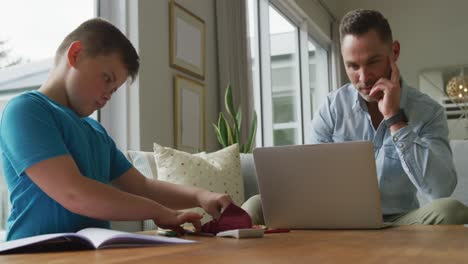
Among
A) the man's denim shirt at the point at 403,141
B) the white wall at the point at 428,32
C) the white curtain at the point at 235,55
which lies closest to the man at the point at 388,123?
the man's denim shirt at the point at 403,141

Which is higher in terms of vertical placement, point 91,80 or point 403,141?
point 91,80

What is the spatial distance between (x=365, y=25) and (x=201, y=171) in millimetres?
979

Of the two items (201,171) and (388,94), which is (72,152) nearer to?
(388,94)

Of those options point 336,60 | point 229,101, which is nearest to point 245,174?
point 229,101

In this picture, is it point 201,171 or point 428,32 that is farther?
point 428,32

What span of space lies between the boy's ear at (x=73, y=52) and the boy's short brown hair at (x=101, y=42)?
2cm

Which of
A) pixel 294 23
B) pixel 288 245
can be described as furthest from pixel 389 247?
pixel 294 23

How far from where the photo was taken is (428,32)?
6.83m

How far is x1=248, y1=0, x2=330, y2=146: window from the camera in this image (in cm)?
514

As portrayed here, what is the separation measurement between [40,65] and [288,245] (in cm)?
194

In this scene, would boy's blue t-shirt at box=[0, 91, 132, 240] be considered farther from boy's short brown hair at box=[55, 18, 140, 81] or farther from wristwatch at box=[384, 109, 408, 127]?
wristwatch at box=[384, 109, 408, 127]

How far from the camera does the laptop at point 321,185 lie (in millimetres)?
1394

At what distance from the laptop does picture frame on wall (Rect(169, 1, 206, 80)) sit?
1919 mm

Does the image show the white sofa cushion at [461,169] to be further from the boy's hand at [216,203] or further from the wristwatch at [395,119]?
the boy's hand at [216,203]
